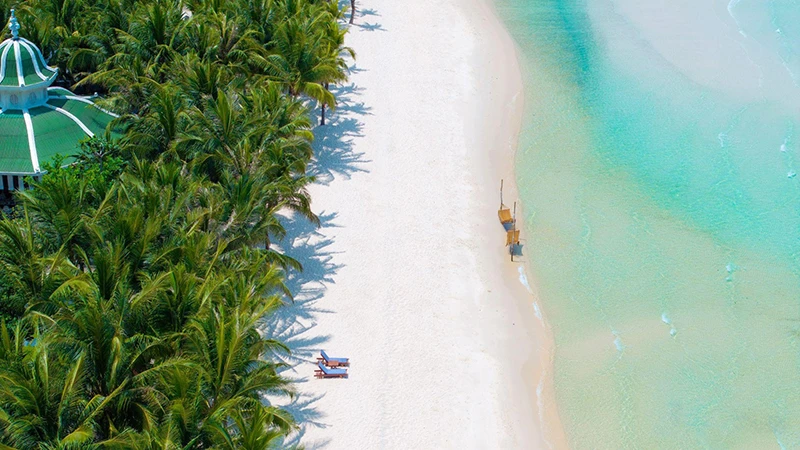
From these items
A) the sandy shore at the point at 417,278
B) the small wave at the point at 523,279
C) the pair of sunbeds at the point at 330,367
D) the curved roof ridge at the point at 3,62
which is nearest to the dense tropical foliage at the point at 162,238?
the pair of sunbeds at the point at 330,367

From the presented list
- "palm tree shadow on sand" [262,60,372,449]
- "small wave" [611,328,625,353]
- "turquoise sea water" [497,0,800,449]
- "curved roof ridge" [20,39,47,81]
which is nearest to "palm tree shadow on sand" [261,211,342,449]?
"palm tree shadow on sand" [262,60,372,449]

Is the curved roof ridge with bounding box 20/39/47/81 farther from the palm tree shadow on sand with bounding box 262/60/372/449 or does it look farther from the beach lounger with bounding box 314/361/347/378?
the beach lounger with bounding box 314/361/347/378

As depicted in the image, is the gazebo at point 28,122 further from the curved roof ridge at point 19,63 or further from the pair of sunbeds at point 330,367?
the pair of sunbeds at point 330,367

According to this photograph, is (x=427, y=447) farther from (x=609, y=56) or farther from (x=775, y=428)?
(x=609, y=56)

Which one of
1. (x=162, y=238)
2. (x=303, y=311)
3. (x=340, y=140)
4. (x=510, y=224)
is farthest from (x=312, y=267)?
(x=340, y=140)

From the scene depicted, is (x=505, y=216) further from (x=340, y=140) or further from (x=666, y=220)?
(x=340, y=140)

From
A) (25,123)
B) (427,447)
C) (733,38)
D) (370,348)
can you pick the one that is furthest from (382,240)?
(733,38)
